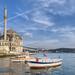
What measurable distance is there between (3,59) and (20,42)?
103912 mm

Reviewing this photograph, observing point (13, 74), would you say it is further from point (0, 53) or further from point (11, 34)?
point (11, 34)

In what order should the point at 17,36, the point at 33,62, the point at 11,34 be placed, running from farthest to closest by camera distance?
the point at 17,36 < the point at 11,34 < the point at 33,62

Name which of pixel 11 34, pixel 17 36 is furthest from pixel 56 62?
pixel 17 36

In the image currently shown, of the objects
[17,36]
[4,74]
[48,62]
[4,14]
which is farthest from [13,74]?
[17,36]

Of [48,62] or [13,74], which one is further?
[48,62]

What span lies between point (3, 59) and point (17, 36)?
9797 cm

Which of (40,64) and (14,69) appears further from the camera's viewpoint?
(40,64)

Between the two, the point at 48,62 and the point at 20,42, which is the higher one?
the point at 20,42

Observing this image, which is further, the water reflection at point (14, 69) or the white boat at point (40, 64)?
the white boat at point (40, 64)

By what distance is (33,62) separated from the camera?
179 ft

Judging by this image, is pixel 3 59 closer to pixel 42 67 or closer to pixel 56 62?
pixel 42 67

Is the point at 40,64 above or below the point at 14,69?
below

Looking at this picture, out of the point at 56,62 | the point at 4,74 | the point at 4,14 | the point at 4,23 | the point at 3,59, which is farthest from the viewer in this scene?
the point at 4,23

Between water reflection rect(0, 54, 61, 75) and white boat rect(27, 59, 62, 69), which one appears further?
white boat rect(27, 59, 62, 69)
